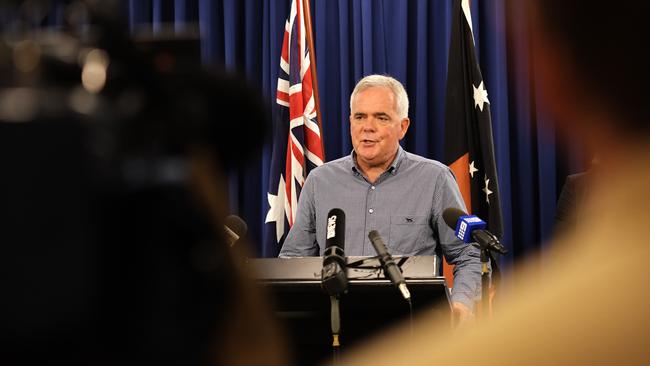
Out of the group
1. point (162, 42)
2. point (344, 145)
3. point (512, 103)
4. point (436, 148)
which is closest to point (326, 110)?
point (344, 145)

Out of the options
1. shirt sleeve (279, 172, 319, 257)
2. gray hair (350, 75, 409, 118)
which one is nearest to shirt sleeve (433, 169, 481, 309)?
gray hair (350, 75, 409, 118)

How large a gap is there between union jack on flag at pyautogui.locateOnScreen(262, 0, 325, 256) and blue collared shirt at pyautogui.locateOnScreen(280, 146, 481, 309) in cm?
95

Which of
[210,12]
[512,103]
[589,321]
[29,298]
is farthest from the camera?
[210,12]

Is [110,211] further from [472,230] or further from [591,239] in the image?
[472,230]

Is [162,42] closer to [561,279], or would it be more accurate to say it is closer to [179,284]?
[179,284]

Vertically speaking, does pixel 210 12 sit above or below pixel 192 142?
above

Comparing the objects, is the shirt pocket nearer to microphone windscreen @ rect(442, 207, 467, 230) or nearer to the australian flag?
the australian flag

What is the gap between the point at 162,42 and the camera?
0.42 m

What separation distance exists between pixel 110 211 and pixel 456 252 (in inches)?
145

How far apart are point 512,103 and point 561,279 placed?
575 centimetres

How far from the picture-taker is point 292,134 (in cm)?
559

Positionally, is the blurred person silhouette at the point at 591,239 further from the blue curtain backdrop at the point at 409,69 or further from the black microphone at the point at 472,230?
the blue curtain backdrop at the point at 409,69

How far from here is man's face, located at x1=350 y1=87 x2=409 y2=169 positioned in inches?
177

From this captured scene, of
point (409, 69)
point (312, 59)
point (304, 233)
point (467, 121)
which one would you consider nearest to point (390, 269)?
point (304, 233)
